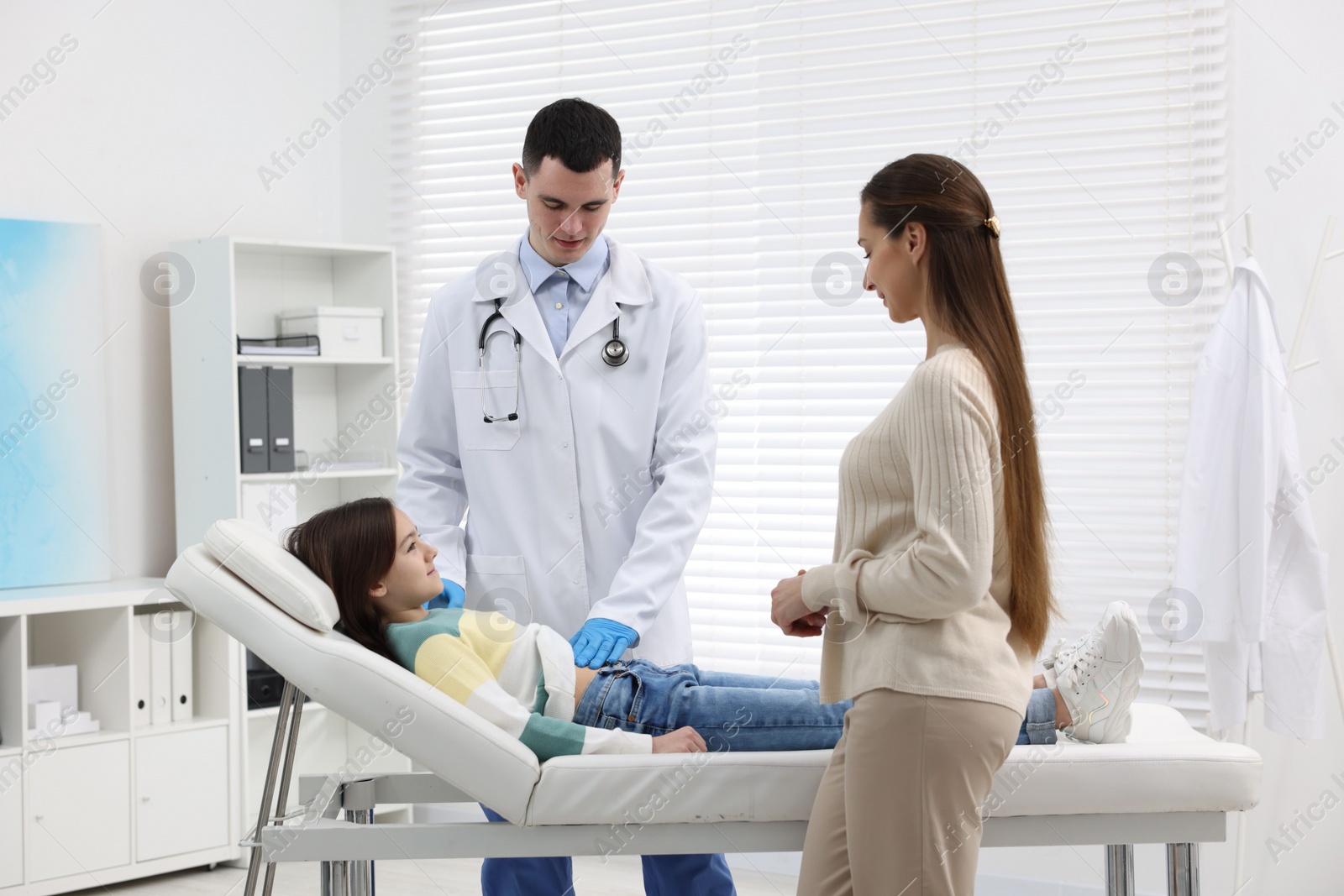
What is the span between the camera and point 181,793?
3178 mm

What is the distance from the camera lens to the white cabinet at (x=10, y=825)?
283 centimetres

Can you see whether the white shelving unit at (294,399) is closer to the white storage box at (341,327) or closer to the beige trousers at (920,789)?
the white storage box at (341,327)

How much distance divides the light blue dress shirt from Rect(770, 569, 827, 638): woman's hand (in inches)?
29.1

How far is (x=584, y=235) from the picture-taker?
197 centimetres

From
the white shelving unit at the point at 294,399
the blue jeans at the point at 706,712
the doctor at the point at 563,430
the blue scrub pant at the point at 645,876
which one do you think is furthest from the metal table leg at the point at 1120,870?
the white shelving unit at the point at 294,399

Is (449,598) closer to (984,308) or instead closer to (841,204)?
(984,308)

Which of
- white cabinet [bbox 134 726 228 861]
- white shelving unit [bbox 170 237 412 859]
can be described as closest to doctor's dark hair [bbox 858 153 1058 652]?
white shelving unit [bbox 170 237 412 859]

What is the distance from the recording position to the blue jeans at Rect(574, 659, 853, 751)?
1.70 metres

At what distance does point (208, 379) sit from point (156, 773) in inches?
42.8

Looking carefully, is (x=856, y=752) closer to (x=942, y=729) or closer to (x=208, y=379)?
(x=942, y=729)

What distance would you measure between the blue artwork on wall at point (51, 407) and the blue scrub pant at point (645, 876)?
1919 mm

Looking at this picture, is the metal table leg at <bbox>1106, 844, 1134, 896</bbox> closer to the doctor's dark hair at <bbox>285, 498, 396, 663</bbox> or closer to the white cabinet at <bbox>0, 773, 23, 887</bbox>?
the doctor's dark hair at <bbox>285, 498, 396, 663</bbox>

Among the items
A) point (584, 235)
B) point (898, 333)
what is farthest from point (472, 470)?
point (898, 333)

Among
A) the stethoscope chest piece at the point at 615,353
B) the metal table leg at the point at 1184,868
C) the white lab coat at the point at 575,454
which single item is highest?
the stethoscope chest piece at the point at 615,353
